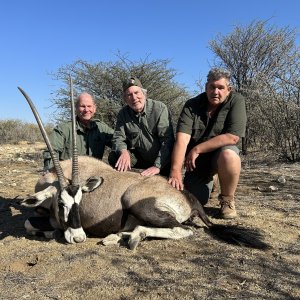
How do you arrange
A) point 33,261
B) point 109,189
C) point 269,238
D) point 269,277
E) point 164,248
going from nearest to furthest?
point 269,277, point 33,261, point 164,248, point 269,238, point 109,189

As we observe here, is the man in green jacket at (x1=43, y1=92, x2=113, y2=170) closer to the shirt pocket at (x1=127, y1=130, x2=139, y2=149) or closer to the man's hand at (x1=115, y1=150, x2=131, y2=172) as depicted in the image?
the shirt pocket at (x1=127, y1=130, x2=139, y2=149)

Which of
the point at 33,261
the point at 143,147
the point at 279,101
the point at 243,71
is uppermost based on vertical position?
the point at 243,71

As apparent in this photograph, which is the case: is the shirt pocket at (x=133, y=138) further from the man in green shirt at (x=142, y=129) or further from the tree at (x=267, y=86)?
the tree at (x=267, y=86)

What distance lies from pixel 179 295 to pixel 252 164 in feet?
19.3

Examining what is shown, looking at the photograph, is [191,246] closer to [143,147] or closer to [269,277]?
[269,277]

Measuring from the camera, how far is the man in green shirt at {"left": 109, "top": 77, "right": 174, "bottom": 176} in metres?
4.68

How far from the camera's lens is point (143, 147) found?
4.86 metres

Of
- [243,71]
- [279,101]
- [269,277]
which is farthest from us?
[243,71]

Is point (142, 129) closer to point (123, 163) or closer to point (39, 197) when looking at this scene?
point (123, 163)

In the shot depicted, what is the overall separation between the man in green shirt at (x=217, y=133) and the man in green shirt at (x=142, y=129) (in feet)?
0.83

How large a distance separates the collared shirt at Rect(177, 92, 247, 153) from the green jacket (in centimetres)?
117

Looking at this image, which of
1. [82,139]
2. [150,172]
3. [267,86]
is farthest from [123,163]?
[267,86]

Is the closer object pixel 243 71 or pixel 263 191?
pixel 263 191

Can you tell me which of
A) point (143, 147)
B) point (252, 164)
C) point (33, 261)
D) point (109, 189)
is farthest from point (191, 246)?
point (252, 164)
